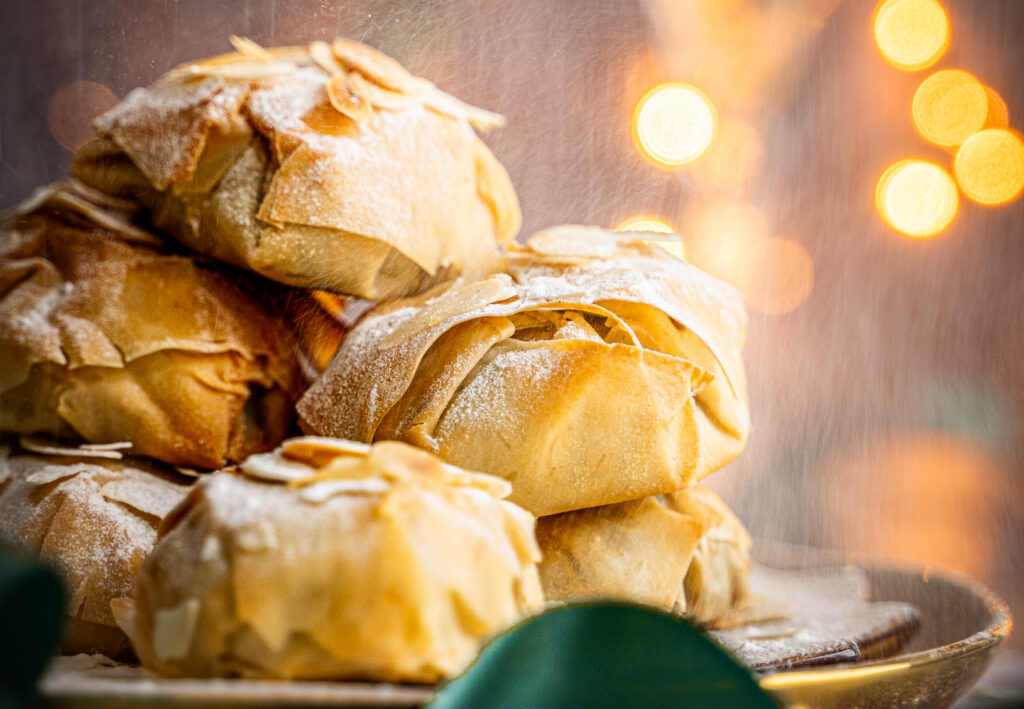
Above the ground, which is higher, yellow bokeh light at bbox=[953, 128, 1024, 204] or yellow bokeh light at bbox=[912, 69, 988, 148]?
yellow bokeh light at bbox=[912, 69, 988, 148]

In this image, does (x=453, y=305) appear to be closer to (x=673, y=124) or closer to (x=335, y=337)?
(x=335, y=337)

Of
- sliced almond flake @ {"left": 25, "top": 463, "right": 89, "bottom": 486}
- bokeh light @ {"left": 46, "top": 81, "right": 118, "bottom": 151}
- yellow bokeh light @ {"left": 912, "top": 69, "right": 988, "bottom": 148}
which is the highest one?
yellow bokeh light @ {"left": 912, "top": 69, "right": 988, "bottom": 148}

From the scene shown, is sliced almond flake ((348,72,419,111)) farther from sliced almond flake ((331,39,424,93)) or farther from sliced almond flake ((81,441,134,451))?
sliced almond flake ((81,441,134,451))

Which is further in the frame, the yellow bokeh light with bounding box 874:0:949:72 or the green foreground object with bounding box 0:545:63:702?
the yellow bokeh light with bounding box 874:0:949:72

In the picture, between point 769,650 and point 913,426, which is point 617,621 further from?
point 913,426

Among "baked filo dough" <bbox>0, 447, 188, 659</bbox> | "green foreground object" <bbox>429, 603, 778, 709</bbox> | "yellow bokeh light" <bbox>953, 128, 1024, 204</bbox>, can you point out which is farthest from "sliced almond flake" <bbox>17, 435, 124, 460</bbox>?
"yellow bokeh light" <bbox>953, 128, 1024, 204</bbox>

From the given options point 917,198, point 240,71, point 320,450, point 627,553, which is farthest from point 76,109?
point 917,198
